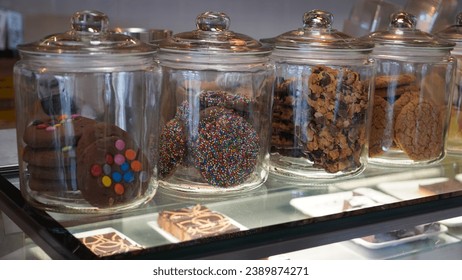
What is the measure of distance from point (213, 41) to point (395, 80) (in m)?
0.31

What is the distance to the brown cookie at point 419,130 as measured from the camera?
86 cm

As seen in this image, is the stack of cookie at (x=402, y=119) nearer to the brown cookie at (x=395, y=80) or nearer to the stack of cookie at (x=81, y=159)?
the brown cookie at (x=395, y=80)

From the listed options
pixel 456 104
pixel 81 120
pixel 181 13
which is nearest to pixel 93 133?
pixel 81 120

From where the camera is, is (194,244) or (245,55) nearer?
(194,244)

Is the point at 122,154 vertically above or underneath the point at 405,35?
underneath

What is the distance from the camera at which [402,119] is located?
0.86 m

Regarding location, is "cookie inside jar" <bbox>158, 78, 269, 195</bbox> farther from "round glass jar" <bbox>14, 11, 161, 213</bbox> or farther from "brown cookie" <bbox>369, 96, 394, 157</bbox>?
"brown cookie" <bbox>369, 96, 394, 157</bbox>

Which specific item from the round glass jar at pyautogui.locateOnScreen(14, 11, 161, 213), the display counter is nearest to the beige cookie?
the display counter

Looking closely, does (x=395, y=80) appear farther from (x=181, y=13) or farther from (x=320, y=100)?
(x=181, y=13)

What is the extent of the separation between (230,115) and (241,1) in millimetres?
1215

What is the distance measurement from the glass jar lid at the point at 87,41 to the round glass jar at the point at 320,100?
229 millimetres
